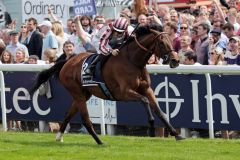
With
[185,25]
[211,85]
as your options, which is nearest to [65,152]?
[211,85]

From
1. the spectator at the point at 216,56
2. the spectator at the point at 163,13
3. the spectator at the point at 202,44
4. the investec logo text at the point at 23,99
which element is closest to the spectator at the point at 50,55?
the investec logo text at the point at 23,99

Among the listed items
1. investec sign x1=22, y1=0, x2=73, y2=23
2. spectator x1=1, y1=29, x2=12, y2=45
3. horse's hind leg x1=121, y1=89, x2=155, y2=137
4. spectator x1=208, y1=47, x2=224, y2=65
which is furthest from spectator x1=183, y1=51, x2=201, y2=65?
investec sign x1=22, y1=0, x2=73, y2=23

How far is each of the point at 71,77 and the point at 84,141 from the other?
0.97 meters

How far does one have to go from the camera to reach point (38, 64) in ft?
46.9

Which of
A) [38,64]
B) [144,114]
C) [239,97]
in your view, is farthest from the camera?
[38,64]

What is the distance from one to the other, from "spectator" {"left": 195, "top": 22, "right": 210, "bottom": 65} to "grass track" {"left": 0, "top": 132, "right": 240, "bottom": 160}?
7.97ft

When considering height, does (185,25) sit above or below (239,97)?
above

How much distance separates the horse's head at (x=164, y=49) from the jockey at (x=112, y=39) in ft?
1.74

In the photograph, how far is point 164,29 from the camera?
48.6 feet

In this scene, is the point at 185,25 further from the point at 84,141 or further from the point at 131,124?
the point at 84,141

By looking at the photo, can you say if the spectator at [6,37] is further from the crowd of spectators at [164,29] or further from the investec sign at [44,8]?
the investec sign at [44,8]

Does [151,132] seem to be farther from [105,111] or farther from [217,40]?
[217,40]

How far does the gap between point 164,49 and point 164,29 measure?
349cm

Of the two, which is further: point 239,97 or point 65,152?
point 239,97
